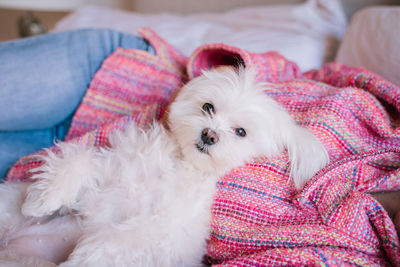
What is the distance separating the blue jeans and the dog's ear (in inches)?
31.3

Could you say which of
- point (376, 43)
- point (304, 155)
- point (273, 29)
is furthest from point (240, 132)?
point (273, 29)

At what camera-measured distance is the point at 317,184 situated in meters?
0.76

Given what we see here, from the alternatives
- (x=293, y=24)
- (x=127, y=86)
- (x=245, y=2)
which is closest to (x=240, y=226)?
(x=127, y=86)

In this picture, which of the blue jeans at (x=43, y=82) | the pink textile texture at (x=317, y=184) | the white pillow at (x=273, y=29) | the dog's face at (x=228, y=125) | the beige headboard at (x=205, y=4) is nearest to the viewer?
the pink textile texture at (x=317, y=184)

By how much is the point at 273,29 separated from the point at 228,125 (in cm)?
96

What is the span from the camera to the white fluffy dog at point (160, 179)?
28.9 inches

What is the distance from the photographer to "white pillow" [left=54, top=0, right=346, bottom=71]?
1410mm

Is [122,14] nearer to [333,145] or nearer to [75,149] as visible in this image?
[75,149]

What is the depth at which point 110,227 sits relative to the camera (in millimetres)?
743

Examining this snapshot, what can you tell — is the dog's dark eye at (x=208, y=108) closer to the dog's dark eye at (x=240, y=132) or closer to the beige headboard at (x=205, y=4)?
the dog's dark eye at (x=240, y=132)

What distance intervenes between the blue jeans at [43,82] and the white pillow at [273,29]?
1.54ft

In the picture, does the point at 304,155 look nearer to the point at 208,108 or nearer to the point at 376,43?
the point at 208,108

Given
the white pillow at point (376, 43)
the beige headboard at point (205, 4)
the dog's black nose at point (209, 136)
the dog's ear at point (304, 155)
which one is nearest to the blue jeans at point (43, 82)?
the dog's black nose at point (209, 136)

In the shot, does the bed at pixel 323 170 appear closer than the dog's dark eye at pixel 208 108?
Yes
